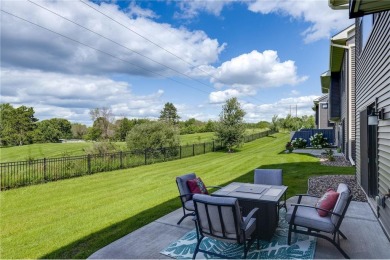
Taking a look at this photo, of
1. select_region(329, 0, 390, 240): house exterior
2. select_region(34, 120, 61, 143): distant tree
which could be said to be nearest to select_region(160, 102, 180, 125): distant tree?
select_region(34, 120, 61, 143): distant tree

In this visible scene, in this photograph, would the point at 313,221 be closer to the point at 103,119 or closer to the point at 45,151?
the point at 103,119

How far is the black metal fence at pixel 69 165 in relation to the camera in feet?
28.6

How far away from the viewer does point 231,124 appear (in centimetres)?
1984

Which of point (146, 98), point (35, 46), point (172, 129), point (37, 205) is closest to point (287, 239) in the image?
point (37, 205)

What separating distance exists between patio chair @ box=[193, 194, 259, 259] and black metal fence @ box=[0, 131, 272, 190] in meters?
8.20

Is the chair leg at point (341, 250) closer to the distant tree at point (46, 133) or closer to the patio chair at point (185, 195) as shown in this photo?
the patio chair at point (185, 195)

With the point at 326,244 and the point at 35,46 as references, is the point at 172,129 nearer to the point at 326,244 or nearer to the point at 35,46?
the point at 35,46

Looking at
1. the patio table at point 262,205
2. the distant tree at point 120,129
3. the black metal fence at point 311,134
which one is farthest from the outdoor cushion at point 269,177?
the distant tree at point 120,129

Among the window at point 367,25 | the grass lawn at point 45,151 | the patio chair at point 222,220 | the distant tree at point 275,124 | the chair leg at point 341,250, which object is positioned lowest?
the grass lawn at point 45,151

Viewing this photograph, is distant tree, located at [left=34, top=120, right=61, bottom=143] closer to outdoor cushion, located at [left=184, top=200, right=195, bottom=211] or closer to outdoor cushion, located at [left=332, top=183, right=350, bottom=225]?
outdoor cushion, located at [left=184, top=200, right=195, bottom=211]

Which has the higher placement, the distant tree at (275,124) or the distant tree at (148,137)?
the distant tree at (275,124)

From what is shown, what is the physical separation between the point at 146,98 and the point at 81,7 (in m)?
21.7

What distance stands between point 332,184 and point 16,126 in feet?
136

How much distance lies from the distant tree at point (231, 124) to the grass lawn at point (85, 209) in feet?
30.9
